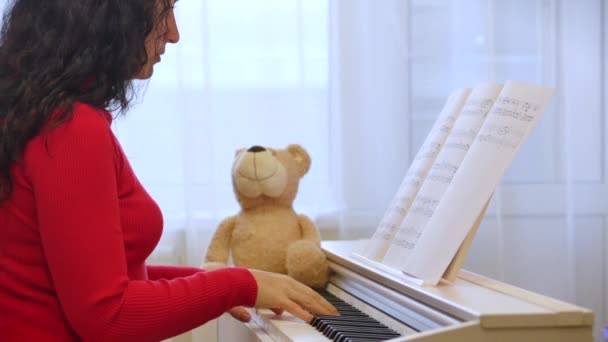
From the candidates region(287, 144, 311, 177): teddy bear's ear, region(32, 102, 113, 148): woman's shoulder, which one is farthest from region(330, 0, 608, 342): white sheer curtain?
region(32, 102, 113, 148): woman's shoulder

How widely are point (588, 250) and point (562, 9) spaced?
2.38ft

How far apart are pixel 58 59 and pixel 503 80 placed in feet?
5.47

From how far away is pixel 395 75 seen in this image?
95.3 inches

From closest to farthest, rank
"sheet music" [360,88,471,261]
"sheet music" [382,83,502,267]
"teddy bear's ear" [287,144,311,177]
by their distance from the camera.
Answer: "sheet music" [382,83,502,267] < "sheet music" [360,88,471,261] < "teddy bear's ear" [287,144,311,177]

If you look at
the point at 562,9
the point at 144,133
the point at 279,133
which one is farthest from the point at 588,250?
the point at 144,133

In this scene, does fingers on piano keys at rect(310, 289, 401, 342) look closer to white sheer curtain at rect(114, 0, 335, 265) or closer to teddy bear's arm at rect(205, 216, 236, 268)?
teddy bear's arm at rect(205, 216, 236, 268)

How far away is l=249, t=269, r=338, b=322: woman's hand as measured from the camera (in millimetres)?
1217

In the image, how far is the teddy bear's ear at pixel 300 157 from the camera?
192 centimetres

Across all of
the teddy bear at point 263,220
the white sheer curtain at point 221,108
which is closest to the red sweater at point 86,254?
the teddy bear at point 263,220

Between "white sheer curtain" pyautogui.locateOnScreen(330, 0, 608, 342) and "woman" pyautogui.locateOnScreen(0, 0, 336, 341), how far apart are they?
48.0 inches

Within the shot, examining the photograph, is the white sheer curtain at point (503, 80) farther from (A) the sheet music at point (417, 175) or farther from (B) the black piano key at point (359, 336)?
(B) the black piano key at point (359, 336)

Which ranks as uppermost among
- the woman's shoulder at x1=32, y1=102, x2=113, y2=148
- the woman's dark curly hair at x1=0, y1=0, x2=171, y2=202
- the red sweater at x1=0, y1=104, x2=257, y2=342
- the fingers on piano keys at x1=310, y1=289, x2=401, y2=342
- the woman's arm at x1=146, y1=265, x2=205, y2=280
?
the woman's dark curly hair at x1=0, y1=0, x2=171, y2=202

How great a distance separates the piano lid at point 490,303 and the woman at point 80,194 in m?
0.22

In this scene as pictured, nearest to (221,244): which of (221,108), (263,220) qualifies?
(263,220)
